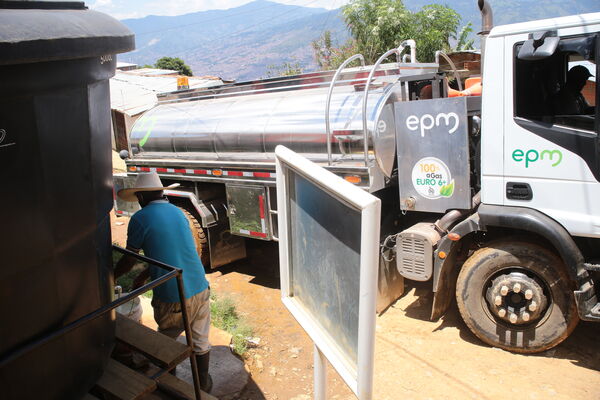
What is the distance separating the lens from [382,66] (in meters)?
4.72

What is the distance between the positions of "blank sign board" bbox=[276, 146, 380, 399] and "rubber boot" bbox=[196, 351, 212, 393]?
177 cm

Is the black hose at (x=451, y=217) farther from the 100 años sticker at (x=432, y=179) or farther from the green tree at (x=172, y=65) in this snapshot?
the green tree at (x=172, y=65)

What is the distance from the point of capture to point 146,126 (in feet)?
21.4

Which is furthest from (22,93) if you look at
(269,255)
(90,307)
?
(269,255)

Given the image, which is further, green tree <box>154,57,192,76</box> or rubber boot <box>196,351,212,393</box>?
green tree <box>154,57,192,76</box>

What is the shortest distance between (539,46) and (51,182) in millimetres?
3080

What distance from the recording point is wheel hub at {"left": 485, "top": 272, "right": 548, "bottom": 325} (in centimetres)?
376

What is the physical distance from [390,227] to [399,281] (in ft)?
1.87

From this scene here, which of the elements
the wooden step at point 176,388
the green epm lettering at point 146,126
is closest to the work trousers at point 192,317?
the wooden step at point 176,388

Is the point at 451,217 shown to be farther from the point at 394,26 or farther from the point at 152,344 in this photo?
the point at 394,26

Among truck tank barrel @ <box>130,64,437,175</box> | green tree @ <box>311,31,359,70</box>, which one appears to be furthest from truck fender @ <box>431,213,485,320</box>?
green tree @ <box>311,31,359,70</box>

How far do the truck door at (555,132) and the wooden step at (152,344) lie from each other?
2691 millimetres

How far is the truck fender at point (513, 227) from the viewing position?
349cm

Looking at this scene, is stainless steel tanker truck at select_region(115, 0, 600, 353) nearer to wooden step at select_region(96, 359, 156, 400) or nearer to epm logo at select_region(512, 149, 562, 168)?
epm logo at select_region(512, 149, 562, 168)
